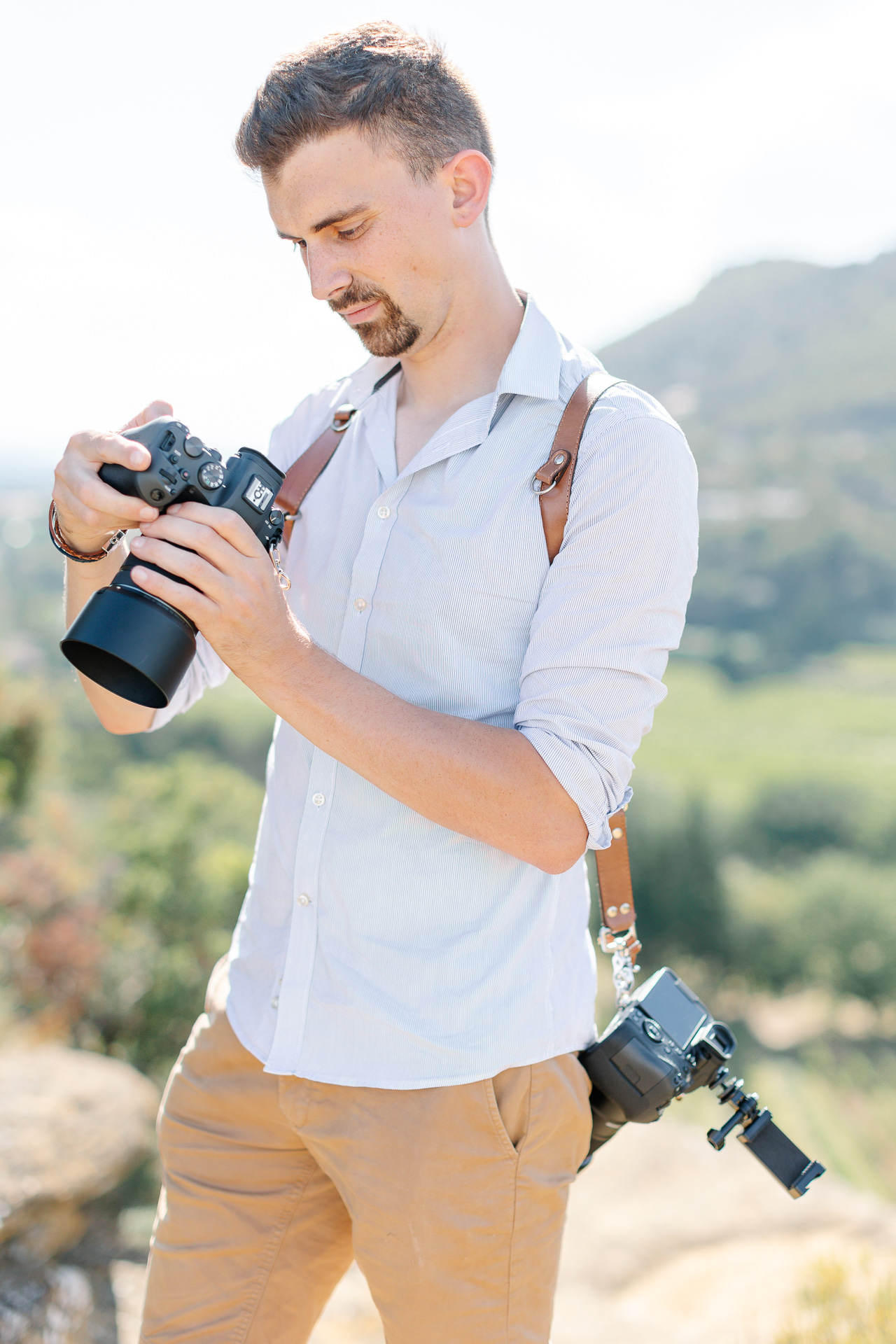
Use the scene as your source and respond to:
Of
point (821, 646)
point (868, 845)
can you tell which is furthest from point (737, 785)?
point (821, 646)

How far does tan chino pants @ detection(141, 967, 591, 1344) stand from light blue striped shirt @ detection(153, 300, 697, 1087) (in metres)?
0.06

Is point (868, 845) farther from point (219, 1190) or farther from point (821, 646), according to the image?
point (219, 1190)

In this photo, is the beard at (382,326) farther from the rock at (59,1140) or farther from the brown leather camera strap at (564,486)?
the rock at (59,1140)

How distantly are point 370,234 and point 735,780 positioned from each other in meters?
49.7

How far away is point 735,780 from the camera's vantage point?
4856 cm

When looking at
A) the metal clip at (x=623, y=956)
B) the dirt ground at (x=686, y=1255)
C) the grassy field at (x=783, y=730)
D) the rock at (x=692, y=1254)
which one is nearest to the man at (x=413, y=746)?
the metal clip at (x=623, y=956)

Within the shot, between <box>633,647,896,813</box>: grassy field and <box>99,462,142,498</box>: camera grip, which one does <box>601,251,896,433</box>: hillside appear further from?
<box>99,462,142,498</box>: camera grip

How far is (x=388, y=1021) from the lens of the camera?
127cm

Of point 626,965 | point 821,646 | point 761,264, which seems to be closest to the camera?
point 626,965

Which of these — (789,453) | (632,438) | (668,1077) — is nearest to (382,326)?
(632,438)

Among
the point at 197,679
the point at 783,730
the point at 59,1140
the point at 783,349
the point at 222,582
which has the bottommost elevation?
the point at 783,730

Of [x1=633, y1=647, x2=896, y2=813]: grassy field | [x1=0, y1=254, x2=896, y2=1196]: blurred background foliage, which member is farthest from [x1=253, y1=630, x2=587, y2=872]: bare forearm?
[x1=633, y1=647, x2=896, y2=813]: grassy field

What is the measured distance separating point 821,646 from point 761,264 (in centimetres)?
3811

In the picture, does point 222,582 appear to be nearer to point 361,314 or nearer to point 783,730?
point 361,314
